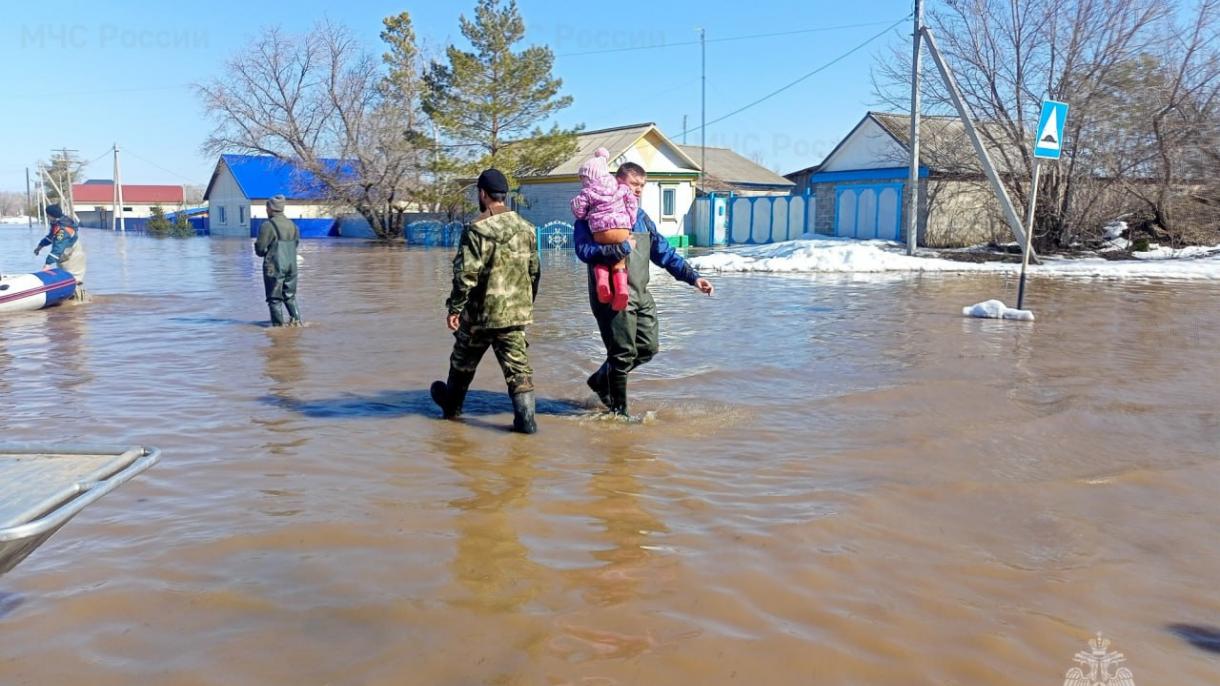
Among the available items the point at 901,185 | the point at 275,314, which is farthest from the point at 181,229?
the point at 275,314

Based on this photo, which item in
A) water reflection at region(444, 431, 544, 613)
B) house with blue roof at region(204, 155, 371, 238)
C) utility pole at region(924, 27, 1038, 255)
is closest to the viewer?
water reflection at region(444, 431, 544, 613)

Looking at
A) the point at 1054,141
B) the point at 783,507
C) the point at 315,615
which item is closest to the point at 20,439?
the point at 315,615

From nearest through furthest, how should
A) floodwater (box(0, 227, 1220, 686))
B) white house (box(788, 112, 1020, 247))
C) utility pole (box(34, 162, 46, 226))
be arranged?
floodwater (box(0, 227, 1220, 686)) → white house (box(788, 112, 1020, 247)) → utility pole (box(34, 162, 46, 226))

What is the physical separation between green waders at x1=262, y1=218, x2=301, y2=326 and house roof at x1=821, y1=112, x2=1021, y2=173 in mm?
19874

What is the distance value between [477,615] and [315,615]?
57cm

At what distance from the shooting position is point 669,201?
33.9m

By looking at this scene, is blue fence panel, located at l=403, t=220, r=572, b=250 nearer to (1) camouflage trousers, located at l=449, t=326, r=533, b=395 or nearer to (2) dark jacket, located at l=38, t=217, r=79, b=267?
(2) dark jacket, located at l=38, t=217, r=79, b=267

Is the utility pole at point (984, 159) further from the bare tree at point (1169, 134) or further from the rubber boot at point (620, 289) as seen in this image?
the rubber boot at point (620, 289)

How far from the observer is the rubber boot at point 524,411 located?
5.70 meters

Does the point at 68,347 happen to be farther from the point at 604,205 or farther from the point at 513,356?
the point at 604,205

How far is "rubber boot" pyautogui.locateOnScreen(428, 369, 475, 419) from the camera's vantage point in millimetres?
6059

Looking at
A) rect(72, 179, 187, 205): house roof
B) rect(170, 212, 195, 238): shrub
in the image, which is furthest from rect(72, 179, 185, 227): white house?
rect(170, 212, 195, 238): shrub

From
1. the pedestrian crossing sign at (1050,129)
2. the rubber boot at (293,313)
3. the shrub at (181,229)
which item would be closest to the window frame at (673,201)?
the pedestrian crossing sign at (1050,129)

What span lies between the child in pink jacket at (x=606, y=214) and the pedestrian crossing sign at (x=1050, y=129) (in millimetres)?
7378
